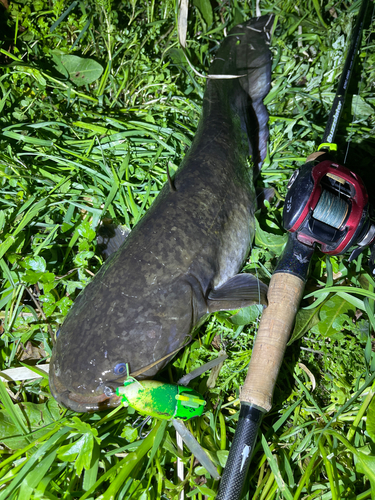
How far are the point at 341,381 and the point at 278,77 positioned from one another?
9.09ft

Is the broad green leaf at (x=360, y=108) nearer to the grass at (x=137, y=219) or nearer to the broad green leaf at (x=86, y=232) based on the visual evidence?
the grass at (x=137, y=219)

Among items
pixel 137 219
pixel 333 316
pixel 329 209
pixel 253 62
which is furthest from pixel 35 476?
pixel 253 62

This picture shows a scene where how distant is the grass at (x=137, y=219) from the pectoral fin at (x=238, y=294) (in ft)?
0.90

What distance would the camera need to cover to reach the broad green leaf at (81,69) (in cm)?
355

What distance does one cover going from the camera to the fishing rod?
2.17m

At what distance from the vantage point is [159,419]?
7.90 feet

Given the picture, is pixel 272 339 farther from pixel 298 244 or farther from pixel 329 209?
pixel 329 209

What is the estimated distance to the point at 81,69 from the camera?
141 inches

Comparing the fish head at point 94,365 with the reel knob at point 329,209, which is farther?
the reel knob at point 329,209

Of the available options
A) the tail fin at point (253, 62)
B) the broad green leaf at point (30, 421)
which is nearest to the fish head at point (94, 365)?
Answer: the broad green leaf at point (30, 421)

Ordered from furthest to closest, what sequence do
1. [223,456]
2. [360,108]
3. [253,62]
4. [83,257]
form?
[253,62] < [360,108] < [83,257] < [223,456]

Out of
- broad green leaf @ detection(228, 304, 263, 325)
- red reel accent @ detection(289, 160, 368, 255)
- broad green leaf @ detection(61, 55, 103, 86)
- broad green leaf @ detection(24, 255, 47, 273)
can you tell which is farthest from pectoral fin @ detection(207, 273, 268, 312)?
broad green leaf @ detection(61, 55, 103, 86)

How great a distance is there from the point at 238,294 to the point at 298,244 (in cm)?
53

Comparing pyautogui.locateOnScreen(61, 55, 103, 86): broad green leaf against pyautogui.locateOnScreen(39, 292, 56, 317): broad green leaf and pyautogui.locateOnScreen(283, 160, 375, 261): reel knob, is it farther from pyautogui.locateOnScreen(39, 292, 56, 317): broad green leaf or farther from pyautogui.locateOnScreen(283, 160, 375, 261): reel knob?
pyautogui.locateOnScreen(283, 160, 375, 261): reel knob
